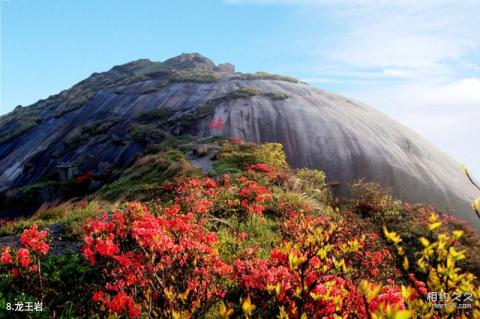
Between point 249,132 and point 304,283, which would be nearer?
point 304,283

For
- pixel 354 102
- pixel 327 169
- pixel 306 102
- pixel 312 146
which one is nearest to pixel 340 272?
pixel 327 169

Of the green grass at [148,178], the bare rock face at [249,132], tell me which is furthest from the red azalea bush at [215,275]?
the bare rock face at [249,132]

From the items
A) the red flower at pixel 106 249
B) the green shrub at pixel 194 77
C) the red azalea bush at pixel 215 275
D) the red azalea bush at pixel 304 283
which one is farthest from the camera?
the green shrub at pixel 194 77

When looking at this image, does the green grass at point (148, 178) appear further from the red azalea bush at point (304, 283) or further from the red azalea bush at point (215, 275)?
the red azalea bush at point (304, 283)

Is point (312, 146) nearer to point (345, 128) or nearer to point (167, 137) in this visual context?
point (345, 128)

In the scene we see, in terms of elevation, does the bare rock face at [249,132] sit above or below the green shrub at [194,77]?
below

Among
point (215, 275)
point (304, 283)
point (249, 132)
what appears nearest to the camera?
point (304, 283)

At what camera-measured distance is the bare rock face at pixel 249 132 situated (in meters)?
30.6

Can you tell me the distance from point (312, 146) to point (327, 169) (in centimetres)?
341

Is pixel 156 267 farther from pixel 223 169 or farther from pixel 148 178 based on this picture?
pixel 148 178

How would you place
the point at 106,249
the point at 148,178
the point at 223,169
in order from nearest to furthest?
the point at 106,249 → the point at 223,169 → the point at 148,178

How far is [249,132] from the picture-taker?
36688 millimetres

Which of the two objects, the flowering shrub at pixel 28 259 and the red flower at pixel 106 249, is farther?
the red flower at pixel 106 249

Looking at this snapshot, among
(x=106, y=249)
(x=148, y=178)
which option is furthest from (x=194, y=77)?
(x=106, y=249)
